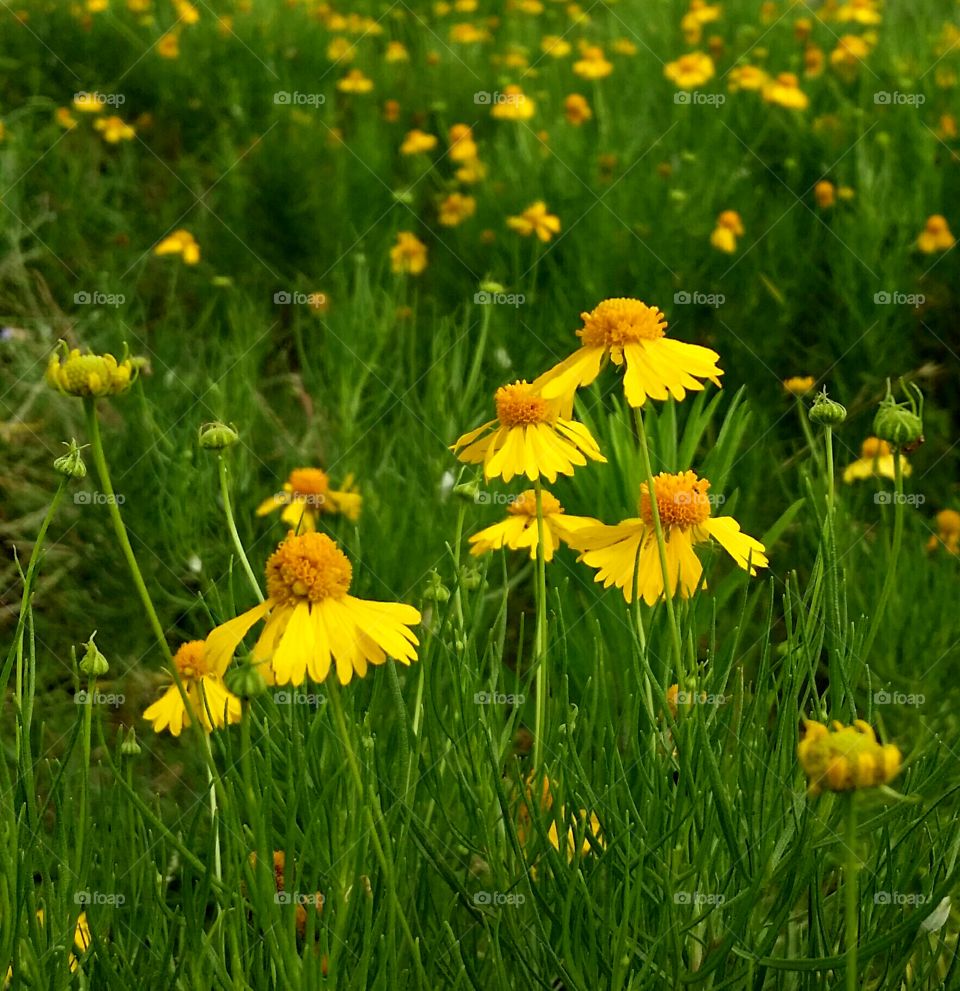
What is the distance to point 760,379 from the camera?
8.78 feet

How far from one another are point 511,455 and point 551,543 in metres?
0.14

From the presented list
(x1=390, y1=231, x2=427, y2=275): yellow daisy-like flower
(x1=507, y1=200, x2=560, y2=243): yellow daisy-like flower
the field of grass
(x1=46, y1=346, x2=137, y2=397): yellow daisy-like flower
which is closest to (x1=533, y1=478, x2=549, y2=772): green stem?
the field of grass

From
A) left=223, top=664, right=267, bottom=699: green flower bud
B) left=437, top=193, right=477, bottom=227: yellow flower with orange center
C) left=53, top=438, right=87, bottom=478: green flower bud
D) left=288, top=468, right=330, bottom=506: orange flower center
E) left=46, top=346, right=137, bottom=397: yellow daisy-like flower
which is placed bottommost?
left=223, top=664, right=267, bottom=699: green flower bud

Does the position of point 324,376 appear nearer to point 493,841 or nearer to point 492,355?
point 492,355

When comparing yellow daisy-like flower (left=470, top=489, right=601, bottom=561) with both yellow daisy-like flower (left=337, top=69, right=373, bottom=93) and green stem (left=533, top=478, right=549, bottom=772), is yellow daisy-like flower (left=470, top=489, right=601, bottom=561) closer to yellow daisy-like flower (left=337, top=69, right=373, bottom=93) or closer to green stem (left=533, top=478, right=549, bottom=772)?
green stem (left=533, top=478, right=549, bottom=772)

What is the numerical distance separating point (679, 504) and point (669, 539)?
0.03m

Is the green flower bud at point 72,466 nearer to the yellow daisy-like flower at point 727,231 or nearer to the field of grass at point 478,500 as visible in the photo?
the field of grass at point 478,500

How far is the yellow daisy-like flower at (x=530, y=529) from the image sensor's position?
1.18 m

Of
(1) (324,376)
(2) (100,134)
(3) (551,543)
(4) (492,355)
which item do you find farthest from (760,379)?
(2) (100,134)

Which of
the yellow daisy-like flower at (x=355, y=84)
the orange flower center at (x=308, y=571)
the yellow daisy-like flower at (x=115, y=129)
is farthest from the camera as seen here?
the yellow daisy-like flower at (x=355, y=84)

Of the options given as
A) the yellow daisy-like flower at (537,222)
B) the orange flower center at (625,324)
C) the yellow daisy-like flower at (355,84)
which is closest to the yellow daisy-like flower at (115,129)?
the yellow daisy-like flower at (355,84)

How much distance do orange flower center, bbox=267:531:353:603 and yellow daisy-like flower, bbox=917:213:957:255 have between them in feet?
7.60

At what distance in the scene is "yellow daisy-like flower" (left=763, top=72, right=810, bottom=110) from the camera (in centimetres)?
331

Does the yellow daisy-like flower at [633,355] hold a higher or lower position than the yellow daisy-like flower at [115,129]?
lower
